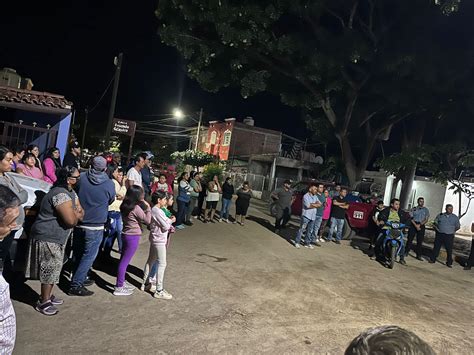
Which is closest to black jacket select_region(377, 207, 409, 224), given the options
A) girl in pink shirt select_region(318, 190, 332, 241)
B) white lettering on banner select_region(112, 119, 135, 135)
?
girl in pink shirt select_region(318, 190, 332, 241)

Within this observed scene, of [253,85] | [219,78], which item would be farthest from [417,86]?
[219,78]

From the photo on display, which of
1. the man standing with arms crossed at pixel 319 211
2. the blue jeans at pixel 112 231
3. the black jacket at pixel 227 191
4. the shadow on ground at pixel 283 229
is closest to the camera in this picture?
the blue jeans at pixel 112 231

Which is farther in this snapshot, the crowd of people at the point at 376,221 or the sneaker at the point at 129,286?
the crowd of people at the point at 376,221

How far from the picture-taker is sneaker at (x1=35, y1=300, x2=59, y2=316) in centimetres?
412

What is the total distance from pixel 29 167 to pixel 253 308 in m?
4.75

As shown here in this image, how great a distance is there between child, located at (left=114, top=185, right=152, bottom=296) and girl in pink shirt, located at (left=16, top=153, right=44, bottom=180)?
2.74 m

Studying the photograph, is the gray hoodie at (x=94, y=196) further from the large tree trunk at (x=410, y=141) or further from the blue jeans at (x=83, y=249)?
the large tree trunk at (x=410, y=141)

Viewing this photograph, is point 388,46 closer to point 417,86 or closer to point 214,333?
point 417,86

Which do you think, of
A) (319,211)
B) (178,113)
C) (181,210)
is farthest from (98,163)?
(178,113)

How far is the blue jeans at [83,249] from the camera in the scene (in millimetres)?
4629

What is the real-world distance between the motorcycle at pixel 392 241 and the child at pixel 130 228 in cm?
637

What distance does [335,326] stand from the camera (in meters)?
4.85

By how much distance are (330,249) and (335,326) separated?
5567 millimetres

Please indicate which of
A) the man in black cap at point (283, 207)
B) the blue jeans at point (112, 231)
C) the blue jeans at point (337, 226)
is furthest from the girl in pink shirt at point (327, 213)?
the blue jeans at point (112, 231)
